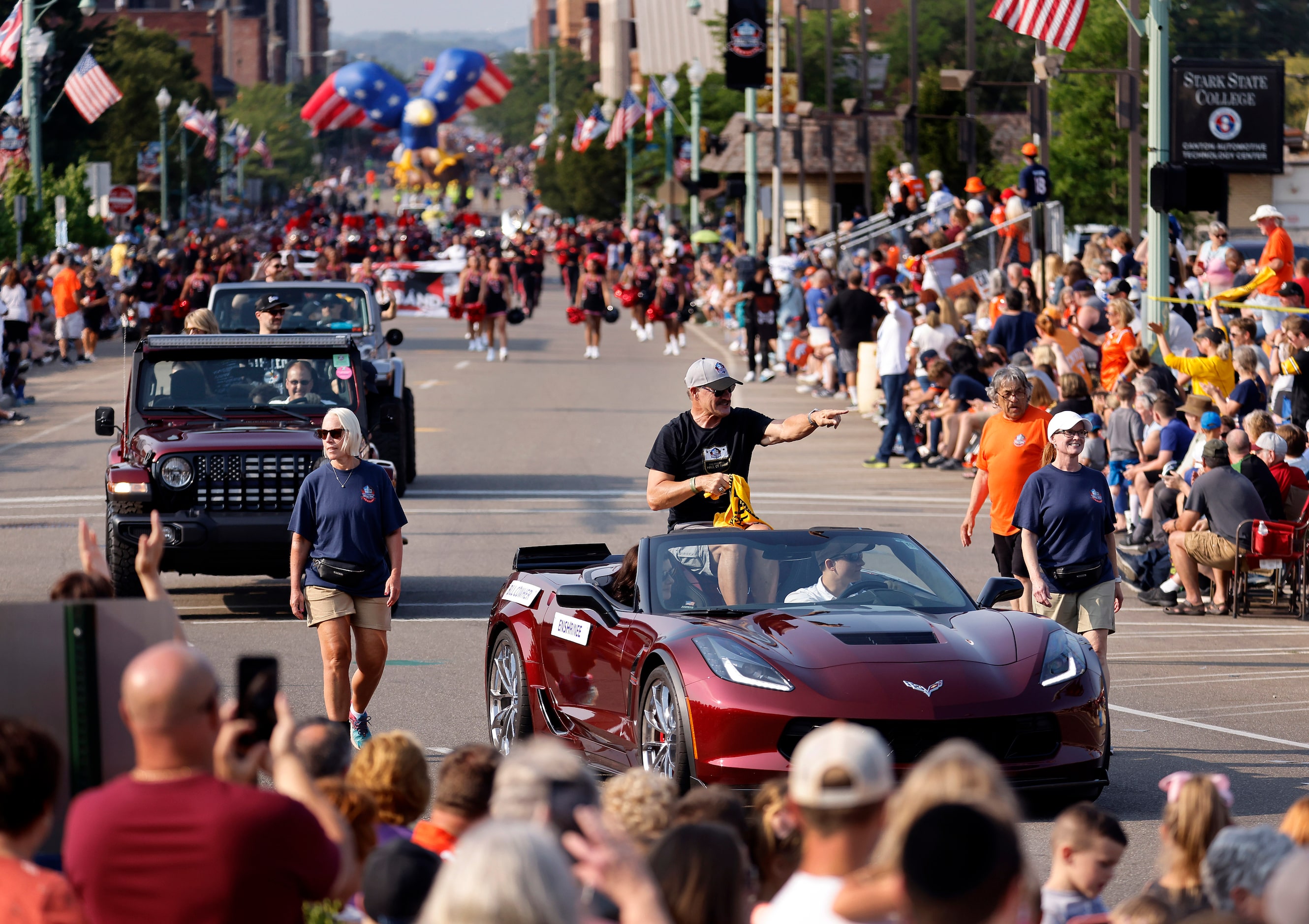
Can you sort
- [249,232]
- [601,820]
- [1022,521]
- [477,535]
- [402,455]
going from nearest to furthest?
[601,820] < [1022,521] < [477,535] < [402,455] < [249,232]

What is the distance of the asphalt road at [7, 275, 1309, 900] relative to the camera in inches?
403

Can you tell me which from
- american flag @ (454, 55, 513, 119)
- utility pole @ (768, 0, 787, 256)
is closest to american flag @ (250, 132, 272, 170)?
american flag @ (454, 55, 513, 119)

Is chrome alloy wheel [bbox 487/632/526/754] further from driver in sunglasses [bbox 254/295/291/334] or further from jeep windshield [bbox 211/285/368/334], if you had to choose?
jeep windshield [bbox 211/285/368/334]

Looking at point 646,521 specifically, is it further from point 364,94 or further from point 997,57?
point 364,94

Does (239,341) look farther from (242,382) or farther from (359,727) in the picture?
(359,727)

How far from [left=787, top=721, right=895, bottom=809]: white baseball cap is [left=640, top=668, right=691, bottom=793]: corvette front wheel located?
4043 mm

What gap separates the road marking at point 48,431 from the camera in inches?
957

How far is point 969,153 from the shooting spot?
129 ft

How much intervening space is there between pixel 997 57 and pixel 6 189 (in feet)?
140

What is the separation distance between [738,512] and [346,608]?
2.13m

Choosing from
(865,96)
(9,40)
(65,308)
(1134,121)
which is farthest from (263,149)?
(1134,121)

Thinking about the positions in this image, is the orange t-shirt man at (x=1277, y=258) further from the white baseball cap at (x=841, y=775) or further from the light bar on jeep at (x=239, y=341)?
the white baseball cap at (x=841, y=775)

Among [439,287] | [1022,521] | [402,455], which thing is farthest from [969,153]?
[1022,521]

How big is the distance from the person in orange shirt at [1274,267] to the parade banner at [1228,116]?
1.50 metres
